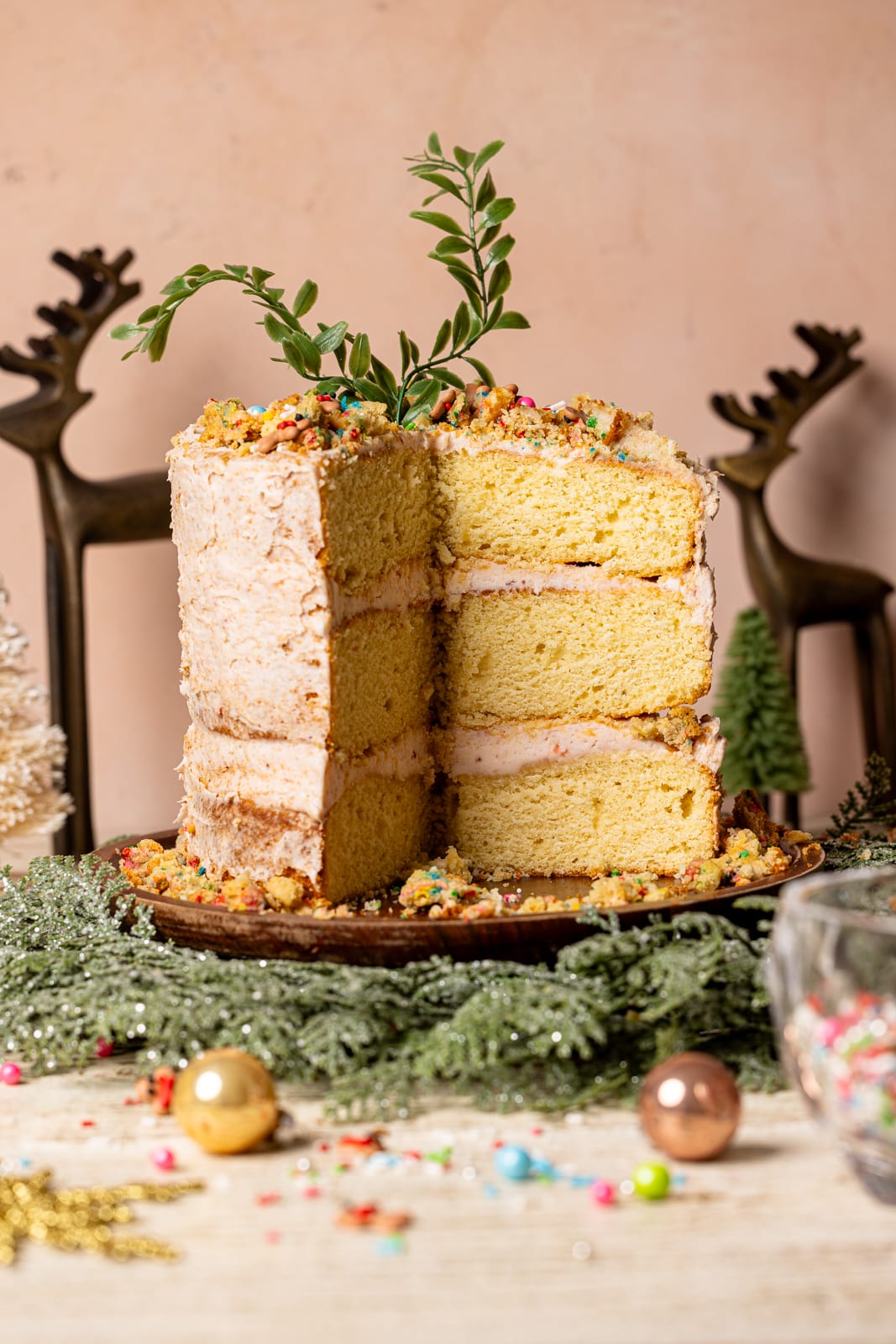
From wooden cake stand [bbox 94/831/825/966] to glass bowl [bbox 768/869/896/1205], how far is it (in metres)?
0.53

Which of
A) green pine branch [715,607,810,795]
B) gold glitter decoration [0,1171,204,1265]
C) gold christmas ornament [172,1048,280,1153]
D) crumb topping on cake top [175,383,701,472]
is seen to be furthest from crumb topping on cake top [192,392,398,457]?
green pine branch [715,607,810,795]

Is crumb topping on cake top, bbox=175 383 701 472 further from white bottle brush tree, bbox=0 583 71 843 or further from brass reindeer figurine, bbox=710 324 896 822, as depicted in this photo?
brass reindeer figurine, bbox=710 324 896 822

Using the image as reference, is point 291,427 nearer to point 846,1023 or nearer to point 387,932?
point 387,932

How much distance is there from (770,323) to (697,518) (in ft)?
7.16

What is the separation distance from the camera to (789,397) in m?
4.21

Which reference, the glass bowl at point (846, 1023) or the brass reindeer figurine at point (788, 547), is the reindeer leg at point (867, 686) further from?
the glass bowl at point (846, 1023)

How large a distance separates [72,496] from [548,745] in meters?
1.83

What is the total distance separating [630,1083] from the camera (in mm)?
1811

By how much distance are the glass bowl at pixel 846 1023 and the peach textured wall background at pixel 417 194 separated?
123 inches

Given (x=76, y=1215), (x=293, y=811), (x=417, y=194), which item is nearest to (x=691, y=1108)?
(x=76, y=1215)

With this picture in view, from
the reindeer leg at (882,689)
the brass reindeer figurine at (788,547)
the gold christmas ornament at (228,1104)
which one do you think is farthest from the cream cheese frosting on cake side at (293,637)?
the reindeer leg at (882,689)

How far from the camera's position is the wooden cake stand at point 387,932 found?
1.95 m

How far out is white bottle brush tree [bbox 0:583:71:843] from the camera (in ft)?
10.9

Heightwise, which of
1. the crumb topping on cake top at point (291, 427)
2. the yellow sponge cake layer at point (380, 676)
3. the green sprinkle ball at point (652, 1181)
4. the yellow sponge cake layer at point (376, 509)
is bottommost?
the green sprinkle ball at point (652, 1181)
